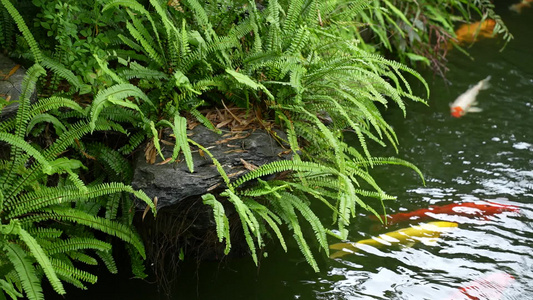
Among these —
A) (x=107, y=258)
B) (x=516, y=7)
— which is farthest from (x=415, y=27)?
(x=107, y=258)

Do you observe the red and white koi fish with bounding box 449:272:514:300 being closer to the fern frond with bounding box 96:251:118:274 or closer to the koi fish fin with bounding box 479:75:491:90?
the fern frond with bounding box 96:251:118:274

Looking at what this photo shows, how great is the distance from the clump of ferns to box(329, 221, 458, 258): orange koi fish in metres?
1.56

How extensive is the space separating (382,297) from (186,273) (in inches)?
51.6

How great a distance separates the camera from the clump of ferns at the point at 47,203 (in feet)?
9.73

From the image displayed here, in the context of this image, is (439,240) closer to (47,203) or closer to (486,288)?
(486,288)

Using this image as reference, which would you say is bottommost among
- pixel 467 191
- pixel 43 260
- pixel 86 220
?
pixel 467 191

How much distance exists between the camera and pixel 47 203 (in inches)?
120

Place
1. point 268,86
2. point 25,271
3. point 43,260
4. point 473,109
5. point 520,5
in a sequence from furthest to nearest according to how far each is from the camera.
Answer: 1. point 520,5
2. point 473,109
3. point 268,86
4. point 25,271
5. point 43,260

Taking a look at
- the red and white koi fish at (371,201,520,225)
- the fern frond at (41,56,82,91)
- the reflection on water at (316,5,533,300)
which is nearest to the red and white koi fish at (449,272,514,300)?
the reflection on water at (316,5,533,300)

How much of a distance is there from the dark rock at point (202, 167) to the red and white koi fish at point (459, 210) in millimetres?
1521

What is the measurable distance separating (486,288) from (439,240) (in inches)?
23.8

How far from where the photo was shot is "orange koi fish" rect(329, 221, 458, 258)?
165 inches

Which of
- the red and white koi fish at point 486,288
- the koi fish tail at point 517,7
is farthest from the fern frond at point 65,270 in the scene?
the koi fish tail at point 517,7

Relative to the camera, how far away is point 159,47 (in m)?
3.55
